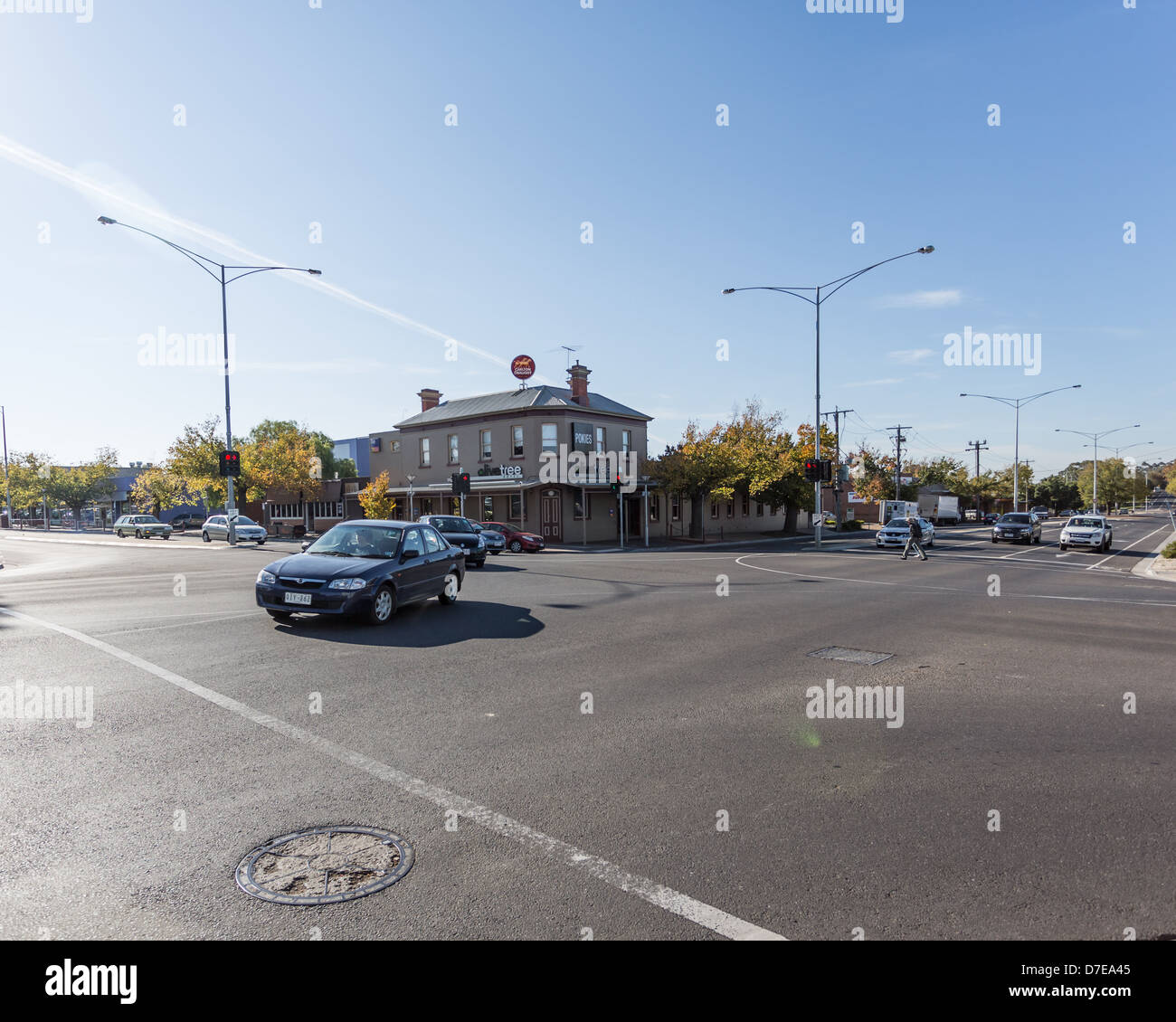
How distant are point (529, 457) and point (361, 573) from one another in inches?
1152

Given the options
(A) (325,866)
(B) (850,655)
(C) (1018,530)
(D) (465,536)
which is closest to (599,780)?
(A) (325,866)

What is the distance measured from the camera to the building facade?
129ft

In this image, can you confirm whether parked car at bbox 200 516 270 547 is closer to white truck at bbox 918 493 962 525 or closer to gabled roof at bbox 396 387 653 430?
gabled roof at bbox 396 387 653 430

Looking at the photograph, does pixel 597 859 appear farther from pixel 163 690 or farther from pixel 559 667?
pixel 163 690

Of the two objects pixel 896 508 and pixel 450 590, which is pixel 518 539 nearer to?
pixel 450 590

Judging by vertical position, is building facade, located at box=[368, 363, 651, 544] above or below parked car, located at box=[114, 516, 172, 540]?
above

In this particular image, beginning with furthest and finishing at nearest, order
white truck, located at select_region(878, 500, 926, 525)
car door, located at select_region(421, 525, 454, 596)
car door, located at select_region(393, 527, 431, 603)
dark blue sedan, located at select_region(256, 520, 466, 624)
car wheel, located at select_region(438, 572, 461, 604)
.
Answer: white truck, located at select_region(878, 500, 926, 525), car wheel, located at select_region(438, 572, 461, 604), car door, located at select_region(421, 525, 454, 596), car door, located at select_region(393, 527, 431, 603), dark blue sedan, located at select_region(256, 520, 466, 624)

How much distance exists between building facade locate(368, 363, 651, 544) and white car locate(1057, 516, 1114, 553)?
19566 millimetres

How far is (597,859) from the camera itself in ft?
12.0

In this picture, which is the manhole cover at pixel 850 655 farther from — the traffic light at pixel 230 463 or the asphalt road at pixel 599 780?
the traffic light at pixel 230 463

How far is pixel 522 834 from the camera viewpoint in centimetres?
394

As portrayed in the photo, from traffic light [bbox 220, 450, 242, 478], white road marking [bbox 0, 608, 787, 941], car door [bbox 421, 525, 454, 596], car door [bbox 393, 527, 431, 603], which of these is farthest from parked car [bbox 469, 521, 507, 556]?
white road marking [bbox 0, 608, 787, 941]

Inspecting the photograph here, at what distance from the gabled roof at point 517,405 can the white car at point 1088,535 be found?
22.5 metres
